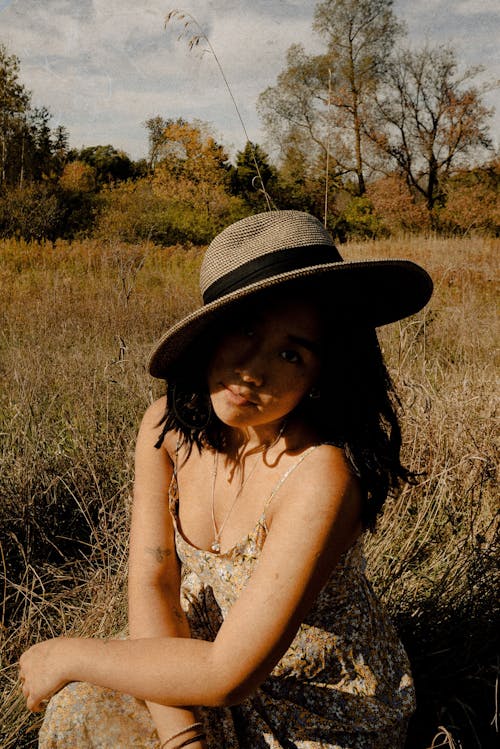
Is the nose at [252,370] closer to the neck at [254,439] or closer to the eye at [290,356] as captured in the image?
the eye at [290,356]

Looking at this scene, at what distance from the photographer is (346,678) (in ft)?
3.92

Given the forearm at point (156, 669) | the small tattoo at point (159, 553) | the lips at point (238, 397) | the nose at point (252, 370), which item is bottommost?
the forearm at point (156, 669)

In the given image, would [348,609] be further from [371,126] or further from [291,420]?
[371,126]

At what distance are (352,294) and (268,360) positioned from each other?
217 mm

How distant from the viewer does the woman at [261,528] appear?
1016 millimetres

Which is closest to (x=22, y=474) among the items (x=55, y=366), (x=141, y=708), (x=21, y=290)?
(x=55, y=366)

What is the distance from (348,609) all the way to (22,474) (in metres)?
1.51

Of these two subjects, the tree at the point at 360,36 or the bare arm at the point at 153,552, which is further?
the tree at the point at 360,36

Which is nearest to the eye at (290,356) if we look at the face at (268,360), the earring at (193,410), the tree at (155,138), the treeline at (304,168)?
the face at (268,360)

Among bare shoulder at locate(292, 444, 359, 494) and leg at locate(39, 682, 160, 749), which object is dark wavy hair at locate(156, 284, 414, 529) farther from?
leg at locate(39, 682, 160, 749)

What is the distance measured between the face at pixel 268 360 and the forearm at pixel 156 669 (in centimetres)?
40

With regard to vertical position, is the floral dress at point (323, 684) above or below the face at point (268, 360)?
below

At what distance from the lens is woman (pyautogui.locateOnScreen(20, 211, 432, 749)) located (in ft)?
3.33

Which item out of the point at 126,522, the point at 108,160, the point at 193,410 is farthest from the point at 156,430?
the point at 108,160
